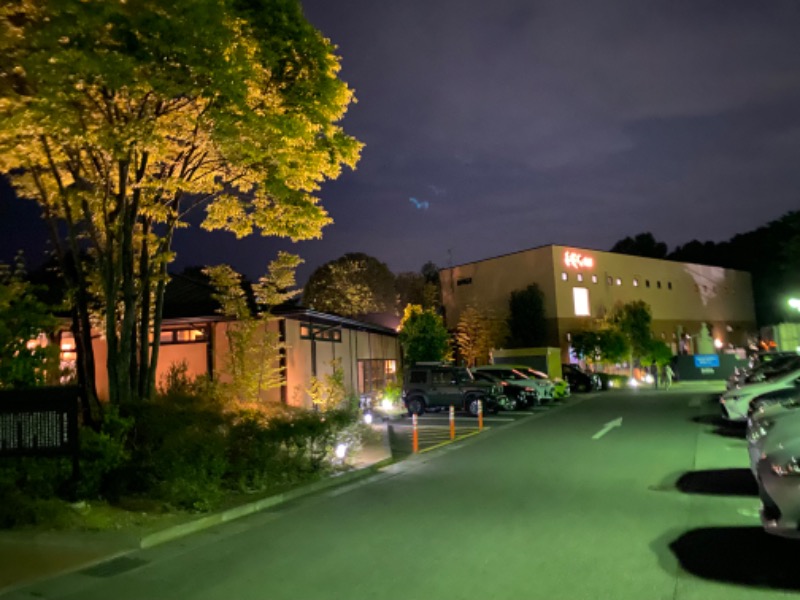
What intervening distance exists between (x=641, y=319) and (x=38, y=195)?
42310 mm

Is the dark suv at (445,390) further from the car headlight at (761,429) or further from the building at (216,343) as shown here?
the car headlight at (761,429)

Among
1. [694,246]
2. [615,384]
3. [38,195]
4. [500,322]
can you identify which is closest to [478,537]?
[38,195]

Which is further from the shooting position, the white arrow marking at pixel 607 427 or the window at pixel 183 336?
the window at pixel 183 336

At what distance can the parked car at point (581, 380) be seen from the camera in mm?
39156

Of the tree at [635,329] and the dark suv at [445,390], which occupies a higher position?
the tree at [635,329]

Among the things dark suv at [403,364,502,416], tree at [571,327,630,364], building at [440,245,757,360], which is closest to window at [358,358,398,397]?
dark suv at [403,364,502,416]

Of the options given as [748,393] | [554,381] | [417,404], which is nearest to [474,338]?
[554,381]

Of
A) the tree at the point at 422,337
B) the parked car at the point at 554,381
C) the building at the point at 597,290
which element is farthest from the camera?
the building at the point at 597,290

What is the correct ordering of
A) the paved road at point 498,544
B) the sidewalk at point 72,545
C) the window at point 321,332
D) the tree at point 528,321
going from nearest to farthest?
A: 1. the paved road at point 498,544
2. the sidewalk at point 72,545
3. the window at point 321,332
4. the tree at point 528,321

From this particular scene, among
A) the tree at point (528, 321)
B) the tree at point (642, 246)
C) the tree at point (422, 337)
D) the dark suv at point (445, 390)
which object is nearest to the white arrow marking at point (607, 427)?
the dark suv at point (445, 390)

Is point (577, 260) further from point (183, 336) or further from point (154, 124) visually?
point (154, 124)

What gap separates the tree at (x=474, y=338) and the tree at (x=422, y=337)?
479 inches

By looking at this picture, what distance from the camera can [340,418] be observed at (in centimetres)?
1306

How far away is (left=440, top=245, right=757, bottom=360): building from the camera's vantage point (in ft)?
164
